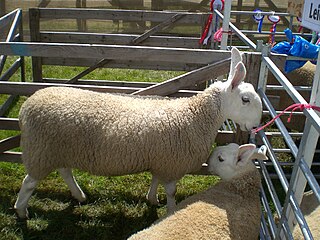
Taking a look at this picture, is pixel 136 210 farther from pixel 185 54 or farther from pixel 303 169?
pixel 303 169

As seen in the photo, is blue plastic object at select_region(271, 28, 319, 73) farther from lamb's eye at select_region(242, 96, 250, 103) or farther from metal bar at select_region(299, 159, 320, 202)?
metal bar at select_region(299, 159, 320, 202)

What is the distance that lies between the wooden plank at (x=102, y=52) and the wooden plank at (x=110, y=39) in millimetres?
2202

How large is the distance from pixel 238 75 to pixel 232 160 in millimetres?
704

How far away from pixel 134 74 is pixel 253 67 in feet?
15.4

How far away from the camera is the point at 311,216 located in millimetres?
2914

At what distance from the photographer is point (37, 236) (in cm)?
346

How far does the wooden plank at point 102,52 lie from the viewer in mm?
3467

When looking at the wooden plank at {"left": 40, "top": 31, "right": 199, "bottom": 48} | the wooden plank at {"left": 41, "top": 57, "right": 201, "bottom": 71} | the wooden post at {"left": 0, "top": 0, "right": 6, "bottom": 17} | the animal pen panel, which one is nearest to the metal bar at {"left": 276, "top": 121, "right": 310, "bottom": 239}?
the animal pen panel

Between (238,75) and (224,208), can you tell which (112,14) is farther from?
→ (224,208)

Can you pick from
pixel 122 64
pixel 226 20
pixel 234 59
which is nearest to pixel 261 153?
pixel 234 59

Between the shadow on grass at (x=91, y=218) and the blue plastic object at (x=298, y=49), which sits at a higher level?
the blue plastic object at (x=298, y=49)

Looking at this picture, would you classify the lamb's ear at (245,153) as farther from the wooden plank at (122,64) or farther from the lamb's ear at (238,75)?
the wooden plank at (122,64)

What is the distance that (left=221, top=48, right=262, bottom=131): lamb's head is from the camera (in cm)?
323

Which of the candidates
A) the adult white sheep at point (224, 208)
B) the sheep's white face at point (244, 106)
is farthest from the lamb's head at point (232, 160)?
the sheep's white face at point (244, 106)
